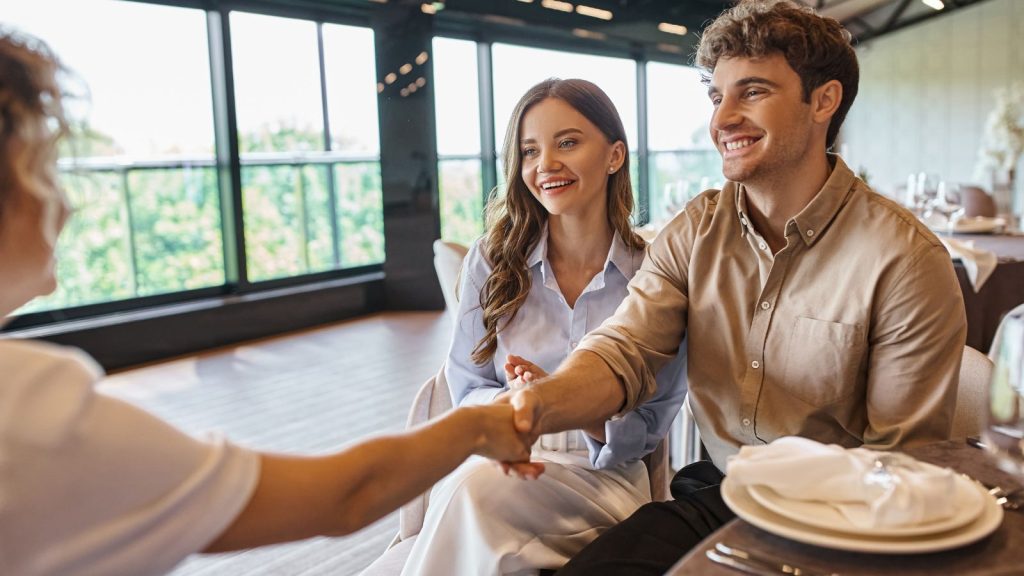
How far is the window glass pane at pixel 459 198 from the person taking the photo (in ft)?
27.0

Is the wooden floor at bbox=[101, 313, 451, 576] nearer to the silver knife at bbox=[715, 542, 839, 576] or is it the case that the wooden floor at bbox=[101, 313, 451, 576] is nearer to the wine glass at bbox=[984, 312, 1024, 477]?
the silver knife at bbox=[715, 542, 839, 576]

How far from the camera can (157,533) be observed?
809 mm

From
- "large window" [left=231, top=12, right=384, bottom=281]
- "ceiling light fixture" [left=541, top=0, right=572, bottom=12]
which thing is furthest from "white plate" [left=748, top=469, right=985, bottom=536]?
"ceiling light fixture" [left=541, top=0, right=572, bottom=12]

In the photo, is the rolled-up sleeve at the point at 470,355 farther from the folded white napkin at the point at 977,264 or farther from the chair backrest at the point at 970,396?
the folded white napkin at the point at 977,264

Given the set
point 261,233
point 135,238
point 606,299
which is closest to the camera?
point 606,299

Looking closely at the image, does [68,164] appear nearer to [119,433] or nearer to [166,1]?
[119,433]

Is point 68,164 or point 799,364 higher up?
point 68,164

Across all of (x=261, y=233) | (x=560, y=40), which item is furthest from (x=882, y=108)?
(x=261, y=233)

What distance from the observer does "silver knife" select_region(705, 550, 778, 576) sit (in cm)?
86

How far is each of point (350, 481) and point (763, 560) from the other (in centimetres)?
48

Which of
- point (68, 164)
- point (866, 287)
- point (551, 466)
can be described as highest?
point (68, 164)

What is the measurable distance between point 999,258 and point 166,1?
5419mm

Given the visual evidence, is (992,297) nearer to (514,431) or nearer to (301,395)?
(514,431)

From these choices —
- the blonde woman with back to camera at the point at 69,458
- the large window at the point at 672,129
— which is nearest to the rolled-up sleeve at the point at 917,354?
the blonde woman with back to camera at the point at 69,458
